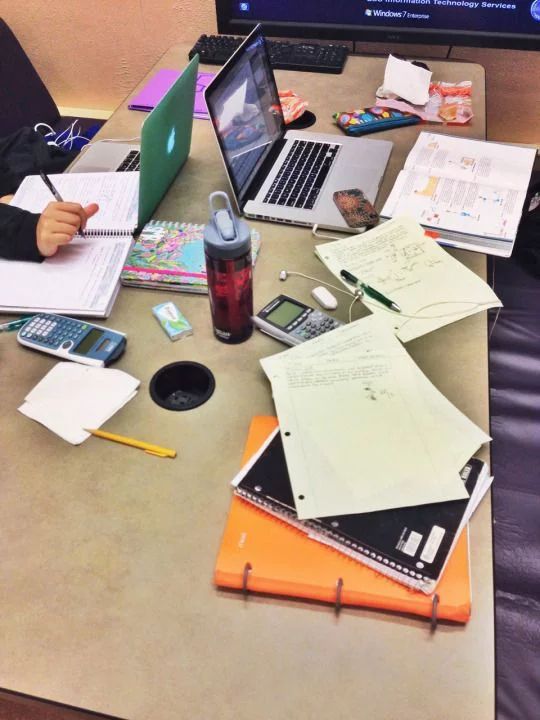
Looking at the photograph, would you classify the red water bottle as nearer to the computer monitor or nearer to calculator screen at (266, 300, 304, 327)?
calculator screen at (266, 300, 304, 327)

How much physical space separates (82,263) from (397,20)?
3.82 ft

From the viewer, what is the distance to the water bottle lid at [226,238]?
0.80m

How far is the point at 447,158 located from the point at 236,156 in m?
0.49

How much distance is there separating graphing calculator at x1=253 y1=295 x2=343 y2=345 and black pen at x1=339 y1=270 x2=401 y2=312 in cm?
9

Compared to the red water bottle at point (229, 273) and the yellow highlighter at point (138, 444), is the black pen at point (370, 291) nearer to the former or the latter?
the red water bottle at point (229, 273)

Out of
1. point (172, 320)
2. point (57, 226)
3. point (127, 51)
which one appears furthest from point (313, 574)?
point (127, 51)

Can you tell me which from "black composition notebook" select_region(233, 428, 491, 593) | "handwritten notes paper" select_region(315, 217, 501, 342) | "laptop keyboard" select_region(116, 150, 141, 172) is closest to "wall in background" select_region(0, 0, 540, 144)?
"laptop keyboard" select_region(116, 150, 141, 172)

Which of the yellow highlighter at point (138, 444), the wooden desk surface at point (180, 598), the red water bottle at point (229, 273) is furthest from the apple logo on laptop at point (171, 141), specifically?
the yellow highlighter at point (138, 444)

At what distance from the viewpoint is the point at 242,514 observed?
0.71 metres

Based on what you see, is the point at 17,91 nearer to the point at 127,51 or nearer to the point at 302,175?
the point at 127,51

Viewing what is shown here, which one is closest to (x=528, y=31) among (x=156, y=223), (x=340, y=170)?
(x=340, y=170)

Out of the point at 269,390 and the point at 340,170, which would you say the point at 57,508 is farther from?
the point at 340,170

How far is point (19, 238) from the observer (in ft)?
3.41

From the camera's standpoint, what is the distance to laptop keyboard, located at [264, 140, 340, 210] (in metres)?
1.20
